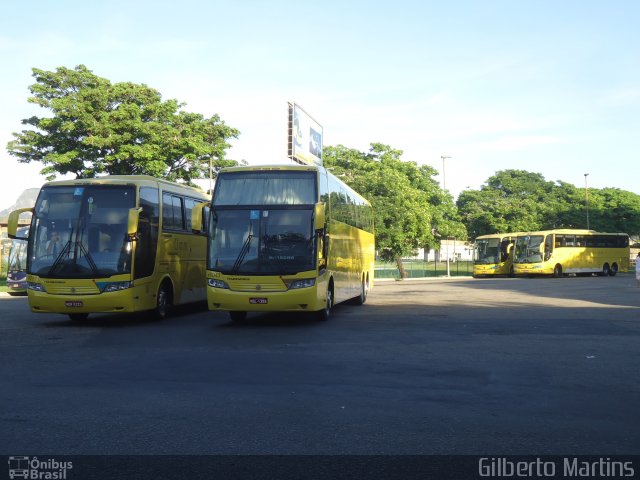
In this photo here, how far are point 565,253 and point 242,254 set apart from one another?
39219 millimetres

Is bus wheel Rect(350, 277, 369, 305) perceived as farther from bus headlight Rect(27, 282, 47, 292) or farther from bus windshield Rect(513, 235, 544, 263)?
bus windshield Rect(513, 235, 544, 263)

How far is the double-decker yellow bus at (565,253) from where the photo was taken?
157ft

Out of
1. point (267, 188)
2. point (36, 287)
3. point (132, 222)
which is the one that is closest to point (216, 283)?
point (132, 222)

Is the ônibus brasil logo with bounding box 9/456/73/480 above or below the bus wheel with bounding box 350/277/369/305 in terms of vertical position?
below

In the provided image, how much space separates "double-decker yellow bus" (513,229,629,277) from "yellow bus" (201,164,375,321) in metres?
35.0

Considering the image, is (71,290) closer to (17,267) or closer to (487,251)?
(17,267)

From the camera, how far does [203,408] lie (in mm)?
6840

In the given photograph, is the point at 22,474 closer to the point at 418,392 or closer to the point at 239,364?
the point at 418,392

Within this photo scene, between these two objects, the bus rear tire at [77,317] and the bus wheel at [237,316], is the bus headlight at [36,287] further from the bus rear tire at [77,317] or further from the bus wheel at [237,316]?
the bus wheel at [237,316]

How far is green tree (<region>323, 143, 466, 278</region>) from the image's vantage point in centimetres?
4772

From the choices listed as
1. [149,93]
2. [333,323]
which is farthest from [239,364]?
[149,93]

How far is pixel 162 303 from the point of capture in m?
17.5

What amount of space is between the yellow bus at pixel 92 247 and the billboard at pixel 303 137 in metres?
22.9

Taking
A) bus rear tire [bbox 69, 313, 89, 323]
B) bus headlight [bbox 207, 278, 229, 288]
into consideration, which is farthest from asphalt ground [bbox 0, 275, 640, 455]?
bus rear tire [bbox 69, 313, 89, 323]
